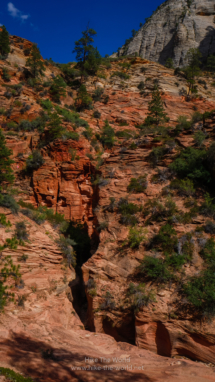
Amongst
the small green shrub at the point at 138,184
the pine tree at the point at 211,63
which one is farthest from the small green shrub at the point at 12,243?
the pine tree at the point at 211,63

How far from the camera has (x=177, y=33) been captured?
53.1 metres

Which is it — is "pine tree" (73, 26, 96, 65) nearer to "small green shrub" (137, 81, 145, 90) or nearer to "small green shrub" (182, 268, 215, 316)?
"small green shrub" (137, 81, 145, 90)

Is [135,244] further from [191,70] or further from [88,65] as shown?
[191,70]

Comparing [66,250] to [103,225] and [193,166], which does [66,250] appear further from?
[193,166]

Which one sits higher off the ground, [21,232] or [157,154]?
[157,154]

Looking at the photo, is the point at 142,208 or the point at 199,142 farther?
the point at 199,142

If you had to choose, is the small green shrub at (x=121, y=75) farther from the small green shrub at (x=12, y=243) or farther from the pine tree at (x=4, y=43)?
the small green shrub at (x=12, y=243)

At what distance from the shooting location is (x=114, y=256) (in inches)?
414

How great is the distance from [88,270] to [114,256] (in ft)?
Result: 4.90

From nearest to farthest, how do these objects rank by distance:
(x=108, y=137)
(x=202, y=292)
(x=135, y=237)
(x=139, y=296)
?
(x=202, y=292), (x=139, y=296), (x=135, y=237), (x=108, y=137)

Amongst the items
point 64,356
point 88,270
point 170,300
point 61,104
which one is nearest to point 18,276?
point 88,270

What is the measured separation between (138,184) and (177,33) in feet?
195

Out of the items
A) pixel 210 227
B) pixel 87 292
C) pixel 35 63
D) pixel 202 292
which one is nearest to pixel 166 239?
pixel 210 227

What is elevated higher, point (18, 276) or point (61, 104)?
point (61, 104)
